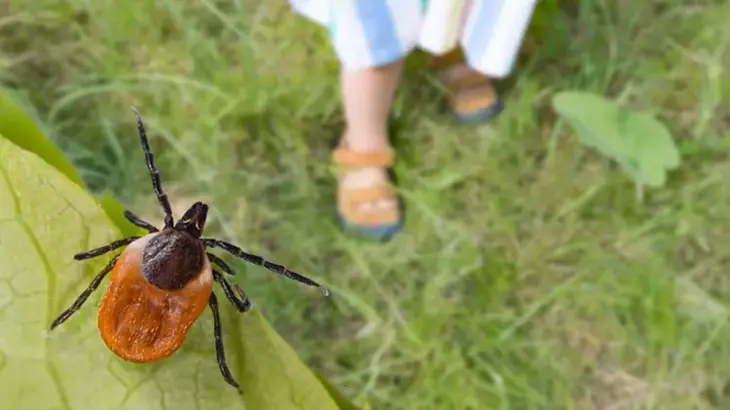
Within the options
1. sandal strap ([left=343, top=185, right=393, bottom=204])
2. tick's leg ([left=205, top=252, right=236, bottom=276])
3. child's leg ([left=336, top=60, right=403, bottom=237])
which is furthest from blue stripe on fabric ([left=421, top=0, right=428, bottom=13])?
tick's leg ([left=205, top=252, right=236, bottom=276])

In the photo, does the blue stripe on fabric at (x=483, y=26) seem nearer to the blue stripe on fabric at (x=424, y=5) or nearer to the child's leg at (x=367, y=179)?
the blue stripe on fabric at (x=424, y=5)

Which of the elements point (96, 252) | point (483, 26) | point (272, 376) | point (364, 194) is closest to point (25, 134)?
point (96, 252)

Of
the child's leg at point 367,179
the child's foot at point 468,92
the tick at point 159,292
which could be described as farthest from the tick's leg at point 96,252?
the child's foot at point 468,92

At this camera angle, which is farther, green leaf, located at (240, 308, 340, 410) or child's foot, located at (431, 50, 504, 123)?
child's foot, located at (431, 50, 504, 123)

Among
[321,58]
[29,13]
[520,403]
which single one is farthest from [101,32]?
[520,403]

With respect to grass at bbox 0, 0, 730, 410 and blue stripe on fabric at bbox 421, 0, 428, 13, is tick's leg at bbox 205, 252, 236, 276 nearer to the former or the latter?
blue stripe on fabric at bbox 421, 0, 428, 13

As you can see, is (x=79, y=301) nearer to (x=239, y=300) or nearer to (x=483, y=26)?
(x=239, y=300)
